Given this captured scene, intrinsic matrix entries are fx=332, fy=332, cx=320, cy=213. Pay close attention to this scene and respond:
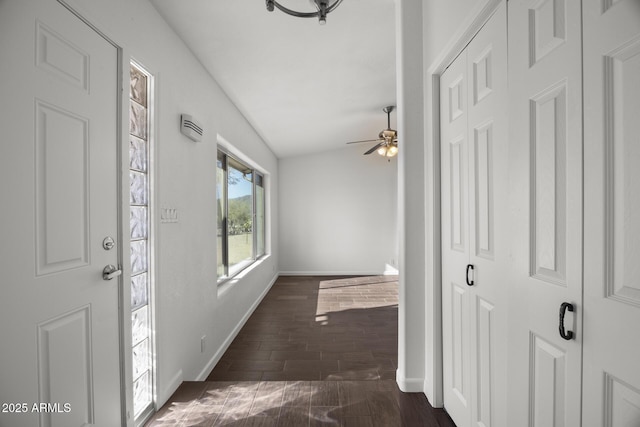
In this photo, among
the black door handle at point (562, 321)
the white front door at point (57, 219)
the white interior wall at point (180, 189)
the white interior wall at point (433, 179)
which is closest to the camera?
the black door handle at point (562, 321)

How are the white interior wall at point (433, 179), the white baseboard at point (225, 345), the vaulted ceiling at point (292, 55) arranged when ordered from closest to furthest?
the white interior wall at point (433, 179) < the vaulted ceiling at point (292, 55) < the white baseboard at point (225, 345)

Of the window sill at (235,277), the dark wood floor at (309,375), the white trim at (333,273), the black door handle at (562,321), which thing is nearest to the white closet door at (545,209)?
the black door handle at (562,321)

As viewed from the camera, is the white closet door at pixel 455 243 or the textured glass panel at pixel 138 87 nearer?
the white closet door at pixel 455 243

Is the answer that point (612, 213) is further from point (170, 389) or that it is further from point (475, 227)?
point (170, 389)

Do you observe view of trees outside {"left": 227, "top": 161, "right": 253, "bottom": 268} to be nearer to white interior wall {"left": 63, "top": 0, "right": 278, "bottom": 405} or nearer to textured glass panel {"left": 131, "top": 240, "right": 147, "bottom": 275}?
white interior wall {"left": 63, "top": 0, "right": 278, "bottom": 405}

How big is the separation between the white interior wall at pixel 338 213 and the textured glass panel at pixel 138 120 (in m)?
5.46

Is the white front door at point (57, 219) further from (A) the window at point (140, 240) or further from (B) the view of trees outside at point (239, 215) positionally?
(B) the view of trees outside at point (239, 215)

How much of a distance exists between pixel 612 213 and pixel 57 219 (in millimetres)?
1854

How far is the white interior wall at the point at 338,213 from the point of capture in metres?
7.34

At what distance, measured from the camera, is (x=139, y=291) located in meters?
1.90

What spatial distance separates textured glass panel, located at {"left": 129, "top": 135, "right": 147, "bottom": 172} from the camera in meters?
1.84

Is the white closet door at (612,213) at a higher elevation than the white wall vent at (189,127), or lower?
lower

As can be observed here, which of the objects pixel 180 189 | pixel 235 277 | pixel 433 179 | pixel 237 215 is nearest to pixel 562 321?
pixel 433 179

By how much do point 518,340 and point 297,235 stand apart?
626cm
